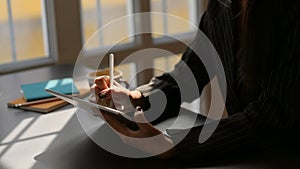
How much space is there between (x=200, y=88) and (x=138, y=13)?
55.8 inches

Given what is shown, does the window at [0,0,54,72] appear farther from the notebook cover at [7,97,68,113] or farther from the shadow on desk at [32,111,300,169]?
the shadow on desk at [32,111,300,169]

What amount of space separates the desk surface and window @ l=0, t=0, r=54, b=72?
91cm

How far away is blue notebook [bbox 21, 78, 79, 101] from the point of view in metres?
1.76

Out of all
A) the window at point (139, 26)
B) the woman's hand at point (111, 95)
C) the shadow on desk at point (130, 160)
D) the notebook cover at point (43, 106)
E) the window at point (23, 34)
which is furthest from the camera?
the window at point (139, 26)

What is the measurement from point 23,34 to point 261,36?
1.76 metres

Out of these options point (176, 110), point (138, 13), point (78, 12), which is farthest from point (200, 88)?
point (138, 13)

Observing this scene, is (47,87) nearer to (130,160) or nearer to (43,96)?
(43,96)

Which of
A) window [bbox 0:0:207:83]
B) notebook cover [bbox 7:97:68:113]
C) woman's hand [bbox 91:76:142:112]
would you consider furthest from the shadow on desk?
window [bbox 0:0:207:83]

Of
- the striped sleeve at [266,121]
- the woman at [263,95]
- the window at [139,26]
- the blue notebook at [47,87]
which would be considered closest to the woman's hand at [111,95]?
the woman at [263,95]

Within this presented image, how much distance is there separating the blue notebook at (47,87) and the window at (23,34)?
73 cm

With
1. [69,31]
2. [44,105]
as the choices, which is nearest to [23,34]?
[69,31]

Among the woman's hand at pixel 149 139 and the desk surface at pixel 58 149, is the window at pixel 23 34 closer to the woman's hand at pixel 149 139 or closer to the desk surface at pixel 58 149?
the desk surface at pixel 58 149

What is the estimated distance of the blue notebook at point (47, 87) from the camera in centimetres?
176

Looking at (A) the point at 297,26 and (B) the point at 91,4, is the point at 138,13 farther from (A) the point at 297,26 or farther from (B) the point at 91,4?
(A) the point at 297,26
